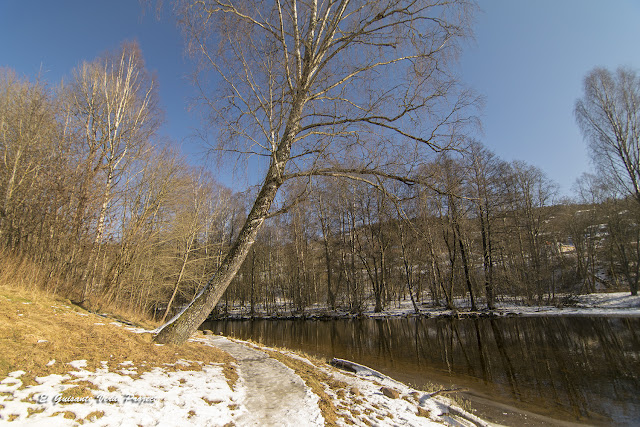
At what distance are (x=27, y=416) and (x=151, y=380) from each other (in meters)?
1.40

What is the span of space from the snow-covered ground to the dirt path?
0.01 m

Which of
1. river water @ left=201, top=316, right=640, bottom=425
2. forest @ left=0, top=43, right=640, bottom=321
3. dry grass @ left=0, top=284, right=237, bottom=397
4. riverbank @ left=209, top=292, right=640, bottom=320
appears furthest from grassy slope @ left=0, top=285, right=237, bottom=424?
riverbank @ left=209, top=292, right=640, bottom=320

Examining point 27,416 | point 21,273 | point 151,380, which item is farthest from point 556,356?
point 21,273

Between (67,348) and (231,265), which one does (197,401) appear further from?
(231,265)

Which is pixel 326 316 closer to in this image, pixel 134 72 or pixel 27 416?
pixel 134 72

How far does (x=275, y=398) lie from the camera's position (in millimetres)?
3805

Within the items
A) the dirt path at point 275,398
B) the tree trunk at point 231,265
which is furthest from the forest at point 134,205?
the dirt path at point 275,398

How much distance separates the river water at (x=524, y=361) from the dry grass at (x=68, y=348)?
5.71 m

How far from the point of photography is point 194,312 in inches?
213

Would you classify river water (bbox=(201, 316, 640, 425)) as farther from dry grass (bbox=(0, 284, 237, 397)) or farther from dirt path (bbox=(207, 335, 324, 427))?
dry grass (bbox=(0, 284, 237, 397))

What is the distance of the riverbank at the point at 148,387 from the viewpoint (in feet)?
8.39

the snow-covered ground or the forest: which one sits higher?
the forest

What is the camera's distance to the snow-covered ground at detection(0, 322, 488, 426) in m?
2.43

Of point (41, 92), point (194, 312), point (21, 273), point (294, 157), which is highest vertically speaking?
point (41, 92)
